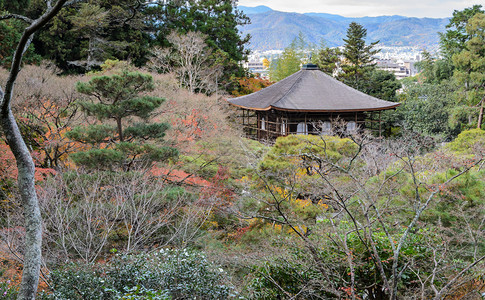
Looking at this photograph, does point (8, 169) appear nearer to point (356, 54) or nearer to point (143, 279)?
point (143, 279)

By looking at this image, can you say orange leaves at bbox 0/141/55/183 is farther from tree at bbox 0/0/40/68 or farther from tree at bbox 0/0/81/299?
tree at bbox 0/0/40/68

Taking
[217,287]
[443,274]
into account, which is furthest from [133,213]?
[443,274]

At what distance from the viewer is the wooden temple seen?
55.1ft

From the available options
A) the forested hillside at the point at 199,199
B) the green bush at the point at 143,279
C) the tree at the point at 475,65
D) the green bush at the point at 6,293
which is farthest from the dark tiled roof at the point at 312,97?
the green bush at the point at 6,293

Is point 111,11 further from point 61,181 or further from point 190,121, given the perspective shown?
point 61,181

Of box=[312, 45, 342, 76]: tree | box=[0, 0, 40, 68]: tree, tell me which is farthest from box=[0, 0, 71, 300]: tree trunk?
box=[312, 45, 342, 76]: tree

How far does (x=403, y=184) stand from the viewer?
27.2ft

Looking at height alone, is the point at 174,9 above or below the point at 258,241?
above

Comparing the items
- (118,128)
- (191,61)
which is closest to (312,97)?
(191,61)

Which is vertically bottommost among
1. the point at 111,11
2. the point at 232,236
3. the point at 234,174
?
the point at 232,236

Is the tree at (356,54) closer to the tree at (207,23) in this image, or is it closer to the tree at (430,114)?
the tree at (430,114)

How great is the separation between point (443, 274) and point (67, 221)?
5.92 metres

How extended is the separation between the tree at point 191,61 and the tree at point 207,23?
3.29 feet

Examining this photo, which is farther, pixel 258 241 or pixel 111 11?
pixel 111 11
